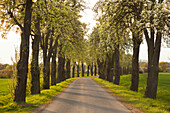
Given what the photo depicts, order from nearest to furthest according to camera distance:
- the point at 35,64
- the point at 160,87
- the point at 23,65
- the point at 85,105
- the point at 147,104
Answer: the point at 85,105, the point at 147,104, the point at 23,65, the point at 35,64, the point at 160,87

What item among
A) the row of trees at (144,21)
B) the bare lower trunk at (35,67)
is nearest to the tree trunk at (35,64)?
the bare lower trunk at (35,67)

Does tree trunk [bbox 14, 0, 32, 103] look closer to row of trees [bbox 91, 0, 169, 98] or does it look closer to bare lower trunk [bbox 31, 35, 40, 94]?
bare lower trunk [bbox 31, 35, 40, 94]

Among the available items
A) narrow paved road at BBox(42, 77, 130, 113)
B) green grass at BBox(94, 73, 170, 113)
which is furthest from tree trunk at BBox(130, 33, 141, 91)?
narrow paved road at BBox(42, 77, 130, 113)

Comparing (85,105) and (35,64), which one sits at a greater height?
(35,64)

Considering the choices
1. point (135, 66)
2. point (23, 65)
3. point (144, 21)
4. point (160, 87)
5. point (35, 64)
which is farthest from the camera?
point (160, 87)

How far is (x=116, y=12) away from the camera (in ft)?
52.0

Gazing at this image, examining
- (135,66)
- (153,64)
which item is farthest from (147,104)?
(135,66)

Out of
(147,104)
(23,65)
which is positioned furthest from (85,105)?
(23,65)

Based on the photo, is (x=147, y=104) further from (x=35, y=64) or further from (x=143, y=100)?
(x=35, y=64)

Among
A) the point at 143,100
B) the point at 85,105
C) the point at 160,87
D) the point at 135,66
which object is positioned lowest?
the point at 160,87

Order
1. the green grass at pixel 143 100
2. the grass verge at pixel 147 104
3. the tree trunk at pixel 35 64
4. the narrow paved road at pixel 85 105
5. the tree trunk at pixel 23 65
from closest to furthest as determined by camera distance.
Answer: the narrow paved road at pixel 85 105, the grass verge at pixel 147 104, the green grass at pixel 143 100, the tree trunk at pixel 23 65, the tree trunk at pixel 35 64

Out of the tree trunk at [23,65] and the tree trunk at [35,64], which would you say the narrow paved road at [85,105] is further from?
the tree trunk at [35,64]

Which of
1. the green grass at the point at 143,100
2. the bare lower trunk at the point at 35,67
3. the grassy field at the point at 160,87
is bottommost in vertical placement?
the grassy field at the point at 160,87

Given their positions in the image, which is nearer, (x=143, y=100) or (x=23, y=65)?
(x=23, y=65)
